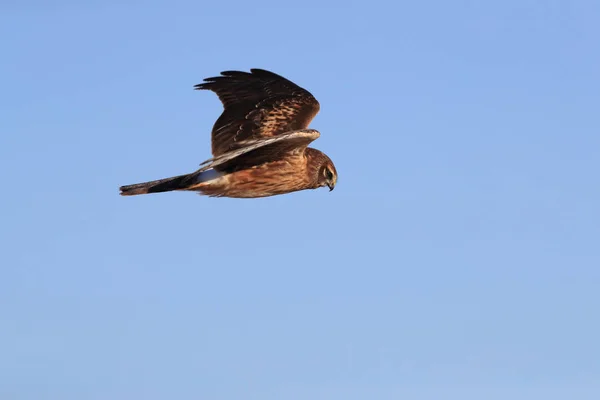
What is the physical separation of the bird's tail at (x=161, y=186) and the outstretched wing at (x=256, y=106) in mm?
857

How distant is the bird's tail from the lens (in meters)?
14.1

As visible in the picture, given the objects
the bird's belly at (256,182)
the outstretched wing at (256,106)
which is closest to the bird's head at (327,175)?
the bird's belly at (256,182)

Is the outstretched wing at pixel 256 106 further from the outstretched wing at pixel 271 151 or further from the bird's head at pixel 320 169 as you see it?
the bird's head at pixel 320 169

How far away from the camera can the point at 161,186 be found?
14.1 metres

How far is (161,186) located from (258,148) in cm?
168

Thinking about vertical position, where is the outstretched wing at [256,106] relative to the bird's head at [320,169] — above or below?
above

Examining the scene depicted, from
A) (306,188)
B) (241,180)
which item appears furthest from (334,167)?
(241,180)

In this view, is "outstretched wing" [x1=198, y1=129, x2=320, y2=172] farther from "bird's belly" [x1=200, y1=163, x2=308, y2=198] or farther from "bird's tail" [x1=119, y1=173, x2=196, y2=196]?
"bird's tail" [x1=119, y1=173, x2=196, y2=196]

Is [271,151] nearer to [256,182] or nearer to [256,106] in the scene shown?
[256,182]

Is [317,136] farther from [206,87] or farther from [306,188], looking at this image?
[206,87]

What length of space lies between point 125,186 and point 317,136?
3.37 metres

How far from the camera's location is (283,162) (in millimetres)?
14367

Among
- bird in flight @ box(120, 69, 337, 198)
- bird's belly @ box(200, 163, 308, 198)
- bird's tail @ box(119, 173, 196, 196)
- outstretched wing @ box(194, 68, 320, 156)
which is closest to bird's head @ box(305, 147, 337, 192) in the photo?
bird in flight @ box(120, 69, 337, 198)

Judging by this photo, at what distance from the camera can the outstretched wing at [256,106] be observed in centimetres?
1498
